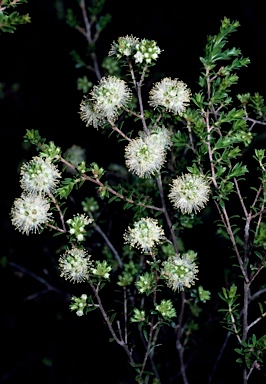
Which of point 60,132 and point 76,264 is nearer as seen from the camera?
point 76,264

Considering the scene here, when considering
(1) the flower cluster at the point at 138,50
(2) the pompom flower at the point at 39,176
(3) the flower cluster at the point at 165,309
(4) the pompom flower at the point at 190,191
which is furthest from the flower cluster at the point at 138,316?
(1) the flower cluster at the point at 138,50

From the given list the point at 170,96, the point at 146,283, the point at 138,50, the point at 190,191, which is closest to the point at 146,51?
the point at 138,50

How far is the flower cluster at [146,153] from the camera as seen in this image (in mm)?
1338

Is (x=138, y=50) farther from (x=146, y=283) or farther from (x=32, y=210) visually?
(x=146, y=283)

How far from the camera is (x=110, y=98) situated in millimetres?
1324

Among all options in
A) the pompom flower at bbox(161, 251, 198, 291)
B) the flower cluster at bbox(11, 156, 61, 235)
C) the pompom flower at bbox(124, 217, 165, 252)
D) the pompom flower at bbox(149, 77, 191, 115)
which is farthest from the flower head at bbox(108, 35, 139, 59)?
the pompom flower at bbox(161, 251, 198, 291)

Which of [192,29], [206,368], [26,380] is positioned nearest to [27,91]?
[192,29]

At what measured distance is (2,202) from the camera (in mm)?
2760

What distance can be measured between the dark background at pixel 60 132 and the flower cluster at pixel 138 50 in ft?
3.16

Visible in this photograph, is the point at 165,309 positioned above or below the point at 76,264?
below

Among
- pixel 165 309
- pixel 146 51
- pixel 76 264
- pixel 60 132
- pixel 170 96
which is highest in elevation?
pixel 60 132

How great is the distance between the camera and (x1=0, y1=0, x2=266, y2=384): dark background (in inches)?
88.6

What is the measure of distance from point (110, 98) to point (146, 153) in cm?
17

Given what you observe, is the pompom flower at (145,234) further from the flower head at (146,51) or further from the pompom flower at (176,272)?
the flower head at (146,51)
